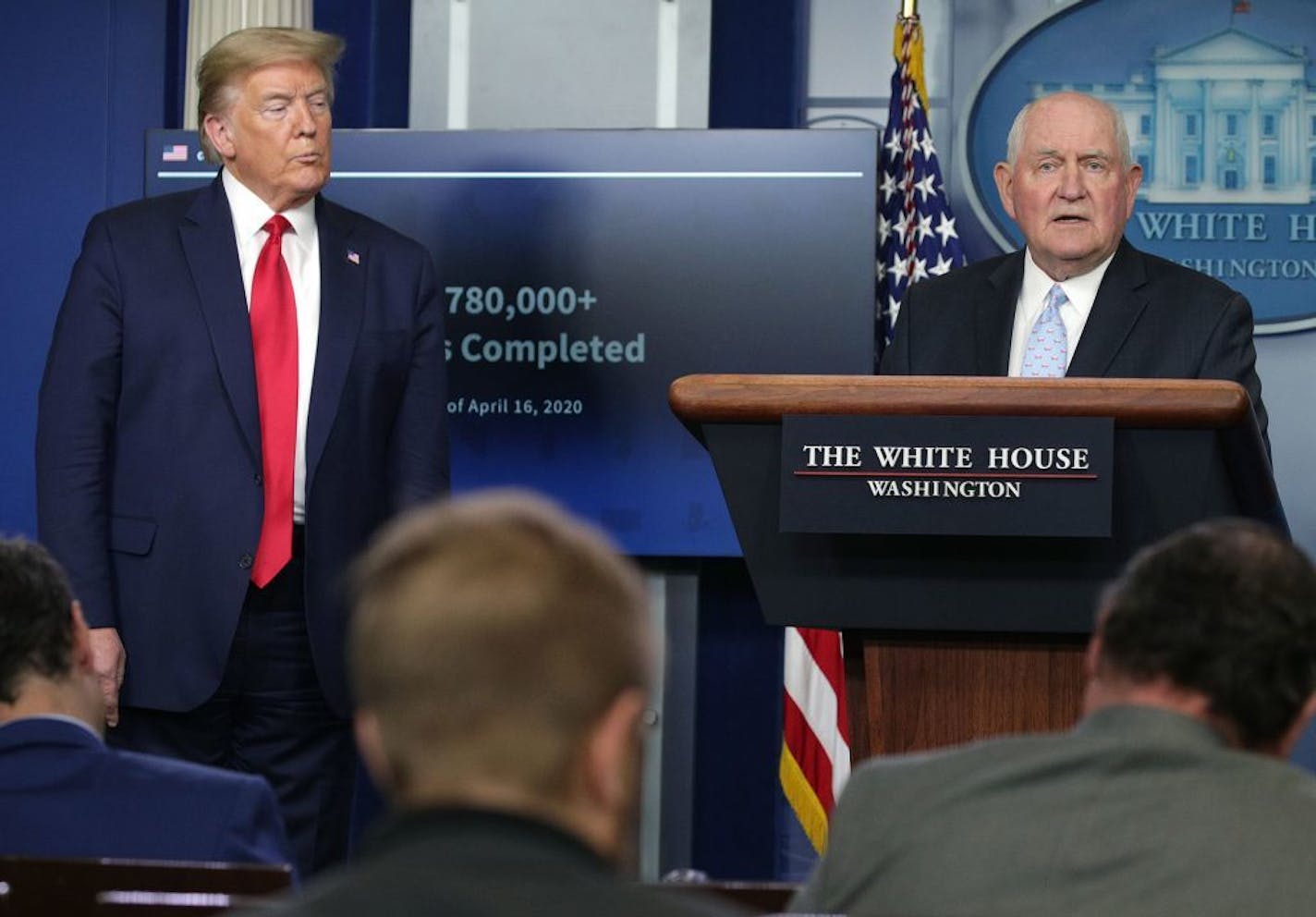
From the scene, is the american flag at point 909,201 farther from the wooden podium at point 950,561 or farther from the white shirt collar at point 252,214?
the wooden podium at point 950,561

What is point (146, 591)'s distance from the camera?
3658 millimetres

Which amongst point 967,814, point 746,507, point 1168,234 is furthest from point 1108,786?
point 1168,234

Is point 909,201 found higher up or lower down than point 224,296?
higher up

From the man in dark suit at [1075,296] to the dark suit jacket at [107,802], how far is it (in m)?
1.61

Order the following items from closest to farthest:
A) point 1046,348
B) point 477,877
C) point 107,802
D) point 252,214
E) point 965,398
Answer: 1. point 477,877
2. point 107,802
3. point 965,398
4. point 1046,348
5. point 252,214

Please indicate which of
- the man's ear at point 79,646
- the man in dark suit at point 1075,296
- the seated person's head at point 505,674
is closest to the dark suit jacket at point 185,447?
the man in dark suit at point 1075,296

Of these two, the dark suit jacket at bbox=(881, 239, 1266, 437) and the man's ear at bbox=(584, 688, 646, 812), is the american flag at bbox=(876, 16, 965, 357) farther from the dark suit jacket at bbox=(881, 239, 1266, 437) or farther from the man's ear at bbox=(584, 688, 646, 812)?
the man's ear at bbox=(584, 688, 646, 812)

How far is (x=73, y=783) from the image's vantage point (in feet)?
6.90

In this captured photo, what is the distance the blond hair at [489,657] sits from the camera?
102 cm

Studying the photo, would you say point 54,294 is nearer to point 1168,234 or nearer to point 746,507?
point 1168,234

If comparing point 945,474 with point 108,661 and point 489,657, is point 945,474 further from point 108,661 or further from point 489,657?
point 489,657

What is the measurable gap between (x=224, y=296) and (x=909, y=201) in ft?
8.09

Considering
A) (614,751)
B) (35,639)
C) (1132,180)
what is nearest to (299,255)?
→ (1132,180)

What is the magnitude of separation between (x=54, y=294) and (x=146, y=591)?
9.75 feet
